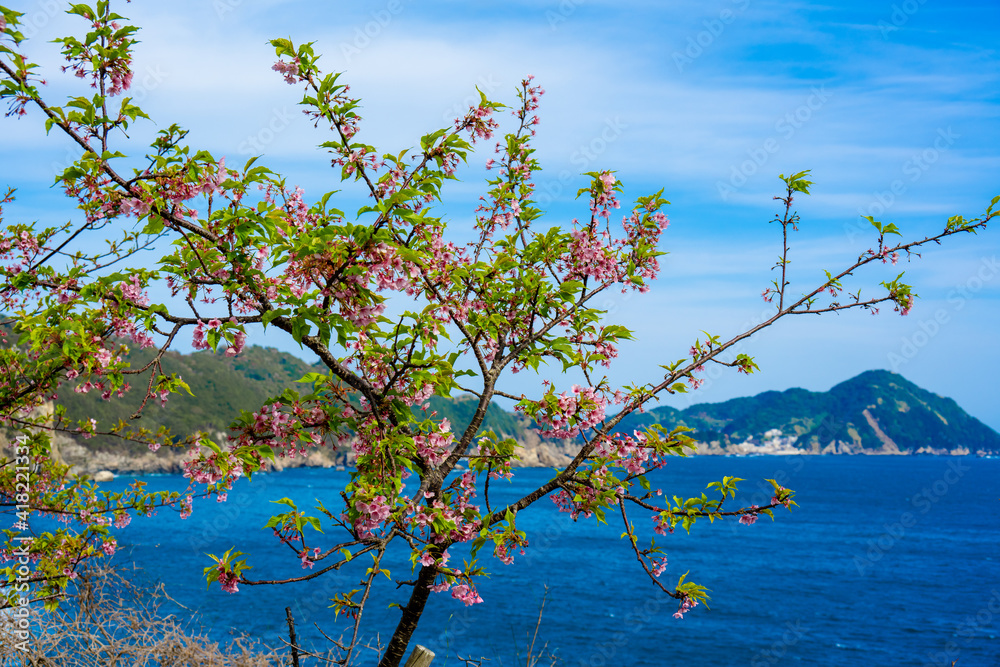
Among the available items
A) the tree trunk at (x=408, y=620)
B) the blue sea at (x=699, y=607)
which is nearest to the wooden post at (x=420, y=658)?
the tree trunk at (x=408, y=620)

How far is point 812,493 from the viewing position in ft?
442

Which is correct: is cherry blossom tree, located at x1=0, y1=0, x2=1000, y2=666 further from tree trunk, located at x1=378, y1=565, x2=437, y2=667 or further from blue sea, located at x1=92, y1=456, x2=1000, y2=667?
blue sea, located at x1=92, y1=456, x2=1000, y2=667

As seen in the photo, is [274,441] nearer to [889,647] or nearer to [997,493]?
[889,647]

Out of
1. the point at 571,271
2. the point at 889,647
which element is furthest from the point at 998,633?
the point at 571,271

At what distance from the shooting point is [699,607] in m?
57.4
